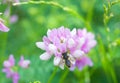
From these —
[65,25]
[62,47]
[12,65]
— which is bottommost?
[62,47]

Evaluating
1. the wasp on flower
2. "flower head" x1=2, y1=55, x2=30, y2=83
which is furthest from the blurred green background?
the wasp on flower

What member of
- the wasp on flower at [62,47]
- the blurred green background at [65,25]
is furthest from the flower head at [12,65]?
the wasp on flower at [62,47]

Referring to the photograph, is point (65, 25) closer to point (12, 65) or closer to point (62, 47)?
point (12, 65)

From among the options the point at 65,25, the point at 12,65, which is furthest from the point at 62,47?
the point at 65,25

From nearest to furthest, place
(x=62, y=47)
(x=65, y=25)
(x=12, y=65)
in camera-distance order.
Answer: (x=62, y=47)
(x=12, y=65)
(x=65, y=25)

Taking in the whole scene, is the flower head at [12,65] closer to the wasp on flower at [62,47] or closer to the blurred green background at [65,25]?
the blurred green background at [65,25]

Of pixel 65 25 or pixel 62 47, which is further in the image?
pixel 65 25

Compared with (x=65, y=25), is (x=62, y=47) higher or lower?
lower

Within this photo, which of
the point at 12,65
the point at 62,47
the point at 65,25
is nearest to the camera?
the point at 62,47

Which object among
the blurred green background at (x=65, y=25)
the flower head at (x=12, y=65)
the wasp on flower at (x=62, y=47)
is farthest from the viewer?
the blurred green background at (x=65, y=25)
